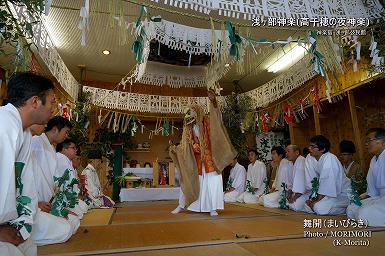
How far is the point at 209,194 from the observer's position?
14.0 ft

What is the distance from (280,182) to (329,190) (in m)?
1.71

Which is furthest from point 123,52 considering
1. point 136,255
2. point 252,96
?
point 136,255

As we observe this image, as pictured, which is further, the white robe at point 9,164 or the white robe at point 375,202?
the white robe at point 375,202

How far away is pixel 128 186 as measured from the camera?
7531 millimetres

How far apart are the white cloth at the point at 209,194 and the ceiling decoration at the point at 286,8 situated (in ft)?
7.84

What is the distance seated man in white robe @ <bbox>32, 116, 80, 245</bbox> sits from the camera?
7.78 feet

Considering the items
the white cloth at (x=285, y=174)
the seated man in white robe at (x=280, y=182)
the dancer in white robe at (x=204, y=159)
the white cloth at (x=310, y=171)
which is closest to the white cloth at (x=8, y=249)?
the dancer in white robe at (x=204, y=159)

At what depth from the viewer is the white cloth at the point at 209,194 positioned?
166 inches

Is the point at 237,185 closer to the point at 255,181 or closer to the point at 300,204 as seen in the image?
the point at 255,181

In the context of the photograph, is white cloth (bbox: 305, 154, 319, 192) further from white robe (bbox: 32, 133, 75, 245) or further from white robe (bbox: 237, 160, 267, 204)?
white robe (bbox: 32, 133, 75, 245)

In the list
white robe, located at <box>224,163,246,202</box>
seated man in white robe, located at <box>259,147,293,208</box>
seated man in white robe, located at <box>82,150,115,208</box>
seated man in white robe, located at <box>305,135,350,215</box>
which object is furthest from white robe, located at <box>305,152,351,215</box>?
seated man in white robe, located at <box>82,150,115,208</box>

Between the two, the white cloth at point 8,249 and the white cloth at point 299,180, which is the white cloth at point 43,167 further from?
the white cloth at point 299,180

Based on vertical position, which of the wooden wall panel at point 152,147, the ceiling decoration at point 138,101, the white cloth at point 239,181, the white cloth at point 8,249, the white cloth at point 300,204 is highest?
the ceiling decoration at point 138,101

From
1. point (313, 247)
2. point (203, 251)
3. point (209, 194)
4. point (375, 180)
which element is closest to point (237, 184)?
point (209, 194)
